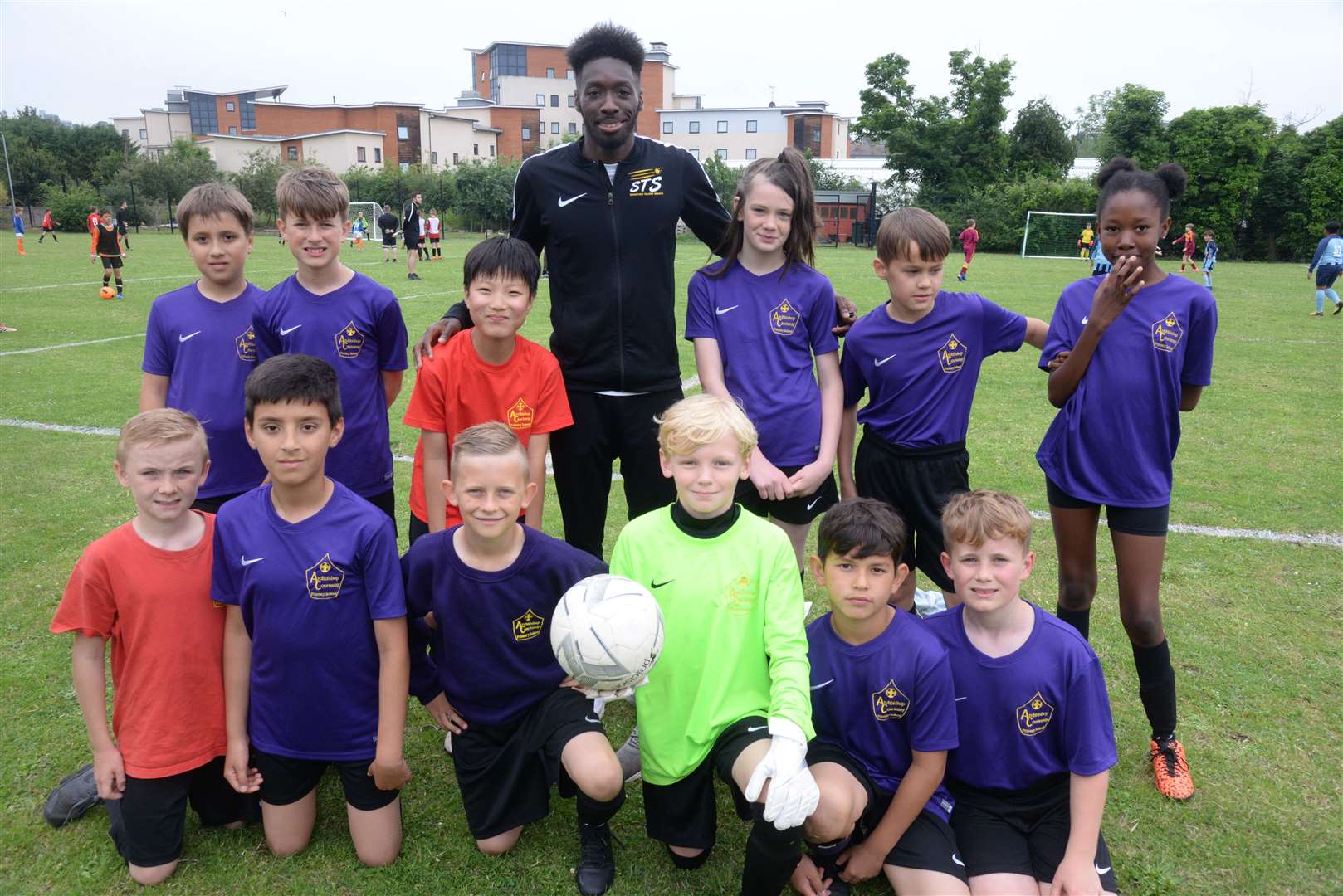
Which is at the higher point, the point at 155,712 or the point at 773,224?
the point at 773,224

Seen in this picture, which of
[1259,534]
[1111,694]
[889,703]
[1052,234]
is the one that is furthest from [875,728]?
[1052,234]

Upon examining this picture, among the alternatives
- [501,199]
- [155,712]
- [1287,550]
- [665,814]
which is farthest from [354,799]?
[501,199]

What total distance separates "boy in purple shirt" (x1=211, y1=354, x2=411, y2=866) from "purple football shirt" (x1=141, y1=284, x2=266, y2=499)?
2.16 ft

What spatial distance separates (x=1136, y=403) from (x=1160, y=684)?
992 millimetres

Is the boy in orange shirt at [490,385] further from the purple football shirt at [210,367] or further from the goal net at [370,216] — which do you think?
the goal net at [370,216]

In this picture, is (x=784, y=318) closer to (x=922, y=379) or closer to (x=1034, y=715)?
(x=922, y=379)

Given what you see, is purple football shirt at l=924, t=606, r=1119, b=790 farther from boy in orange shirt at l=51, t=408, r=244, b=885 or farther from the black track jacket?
boy in orange shirt at l=51, t=408, r=244, b=885

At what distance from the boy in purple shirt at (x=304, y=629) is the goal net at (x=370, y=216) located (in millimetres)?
35930

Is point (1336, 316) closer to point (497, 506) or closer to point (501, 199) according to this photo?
point (497, 506)

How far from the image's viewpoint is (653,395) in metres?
3.47

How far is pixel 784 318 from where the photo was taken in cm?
326

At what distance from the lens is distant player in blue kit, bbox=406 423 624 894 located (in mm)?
2596

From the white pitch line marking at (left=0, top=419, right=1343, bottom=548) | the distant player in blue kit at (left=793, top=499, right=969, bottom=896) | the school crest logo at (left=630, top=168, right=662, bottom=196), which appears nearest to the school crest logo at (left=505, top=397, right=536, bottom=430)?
the school crest logo at (left=630, top=168, right=662, bottom=196)

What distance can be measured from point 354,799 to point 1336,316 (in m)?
19.5
